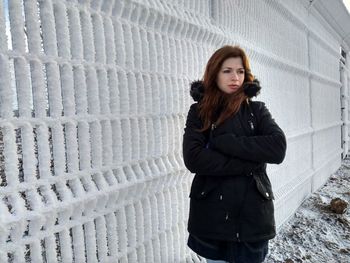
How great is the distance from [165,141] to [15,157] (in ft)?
3.48

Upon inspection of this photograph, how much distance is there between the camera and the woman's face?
2059mm

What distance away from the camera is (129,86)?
6.89 ft

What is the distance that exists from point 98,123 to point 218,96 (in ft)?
2.17

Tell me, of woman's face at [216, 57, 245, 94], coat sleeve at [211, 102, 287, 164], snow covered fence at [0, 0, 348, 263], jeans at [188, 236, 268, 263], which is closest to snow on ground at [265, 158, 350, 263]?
snow covered fence at [0, 0, 348, 263]

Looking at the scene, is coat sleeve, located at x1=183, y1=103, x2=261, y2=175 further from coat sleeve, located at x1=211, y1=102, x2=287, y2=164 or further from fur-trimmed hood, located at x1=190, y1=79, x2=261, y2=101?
fur-trimmed hood, located at x1=190, y1=79, x2=261, y2=101

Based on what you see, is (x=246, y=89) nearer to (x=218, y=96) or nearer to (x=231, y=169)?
(x=218, y=96)

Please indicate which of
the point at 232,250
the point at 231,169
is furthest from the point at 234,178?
the point at 232,250

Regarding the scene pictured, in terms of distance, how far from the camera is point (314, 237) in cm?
420

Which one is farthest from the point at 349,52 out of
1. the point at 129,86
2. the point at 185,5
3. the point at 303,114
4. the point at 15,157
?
the point at 15,157

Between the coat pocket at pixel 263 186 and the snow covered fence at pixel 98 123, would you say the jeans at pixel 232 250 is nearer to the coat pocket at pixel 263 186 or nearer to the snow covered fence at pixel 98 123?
the coat pocket at pixel 263 186

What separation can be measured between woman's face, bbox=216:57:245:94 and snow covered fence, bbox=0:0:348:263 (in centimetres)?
42

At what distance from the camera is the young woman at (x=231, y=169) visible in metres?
1.86

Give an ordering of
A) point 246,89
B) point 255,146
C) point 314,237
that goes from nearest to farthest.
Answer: point 255,146, point 246,89, point 314,237

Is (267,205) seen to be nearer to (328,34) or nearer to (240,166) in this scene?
(240,166)
